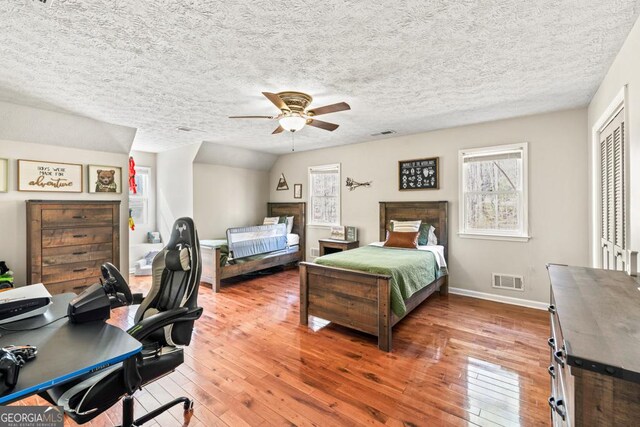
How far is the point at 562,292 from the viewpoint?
1359 mm

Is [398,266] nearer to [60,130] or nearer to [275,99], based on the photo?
[275,99]

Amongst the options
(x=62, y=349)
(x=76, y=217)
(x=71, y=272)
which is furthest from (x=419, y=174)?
(x=71, y=272)

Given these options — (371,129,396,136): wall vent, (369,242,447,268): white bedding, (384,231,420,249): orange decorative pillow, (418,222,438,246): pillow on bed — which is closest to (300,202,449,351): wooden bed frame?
(369,242,447,268): white bedding

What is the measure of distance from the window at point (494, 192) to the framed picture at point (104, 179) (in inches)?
202

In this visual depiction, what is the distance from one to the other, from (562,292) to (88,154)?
17.4 ft

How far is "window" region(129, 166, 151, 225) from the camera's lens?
623cm

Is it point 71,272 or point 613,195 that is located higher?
point 613,195

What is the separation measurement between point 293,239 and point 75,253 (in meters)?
3.55

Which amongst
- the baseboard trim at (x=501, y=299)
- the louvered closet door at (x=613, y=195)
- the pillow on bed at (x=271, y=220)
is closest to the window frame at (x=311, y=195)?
the pillow on bed at (x=271, y=220)

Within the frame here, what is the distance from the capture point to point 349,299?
3043mm

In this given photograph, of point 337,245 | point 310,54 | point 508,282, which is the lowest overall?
point 508,282

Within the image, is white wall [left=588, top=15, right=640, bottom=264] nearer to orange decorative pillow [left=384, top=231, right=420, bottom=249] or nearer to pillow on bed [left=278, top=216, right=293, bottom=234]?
orange decorative pillow [left=384, top=231, right=420, bottom=249]

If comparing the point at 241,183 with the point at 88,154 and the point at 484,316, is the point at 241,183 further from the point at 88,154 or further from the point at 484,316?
the point at 484,316

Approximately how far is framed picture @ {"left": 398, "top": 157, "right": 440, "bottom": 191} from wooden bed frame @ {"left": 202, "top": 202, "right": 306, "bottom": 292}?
2299 millimetres
